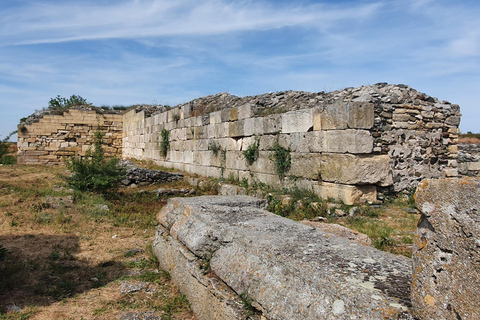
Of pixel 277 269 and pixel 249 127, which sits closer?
pixel 277 269

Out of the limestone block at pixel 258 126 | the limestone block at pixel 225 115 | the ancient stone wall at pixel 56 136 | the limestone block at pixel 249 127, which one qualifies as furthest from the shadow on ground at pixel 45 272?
the ancient stone wall at pixel 56 136

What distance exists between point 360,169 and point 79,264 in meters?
4.97

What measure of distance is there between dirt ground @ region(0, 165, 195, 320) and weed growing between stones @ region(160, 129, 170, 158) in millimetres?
7063

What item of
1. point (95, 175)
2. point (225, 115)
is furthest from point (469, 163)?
point (95, 175)

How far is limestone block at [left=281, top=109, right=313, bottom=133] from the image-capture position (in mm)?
7898

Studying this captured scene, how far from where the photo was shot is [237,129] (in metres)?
10.7

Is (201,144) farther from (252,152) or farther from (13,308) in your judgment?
(13,308)

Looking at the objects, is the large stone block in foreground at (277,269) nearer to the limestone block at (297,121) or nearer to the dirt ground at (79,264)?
the dirt ground at (79,264)

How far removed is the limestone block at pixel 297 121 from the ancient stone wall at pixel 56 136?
14.2 metres

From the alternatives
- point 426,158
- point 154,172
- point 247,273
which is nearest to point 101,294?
point 247,273

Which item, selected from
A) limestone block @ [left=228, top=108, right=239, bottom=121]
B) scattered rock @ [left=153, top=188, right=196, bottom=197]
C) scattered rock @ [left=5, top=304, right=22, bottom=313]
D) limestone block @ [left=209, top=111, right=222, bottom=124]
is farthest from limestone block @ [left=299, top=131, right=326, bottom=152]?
scattered rock @ [left=5, top=304, right=22, bottom=313]

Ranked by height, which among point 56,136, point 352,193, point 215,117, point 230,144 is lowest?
point 352,193

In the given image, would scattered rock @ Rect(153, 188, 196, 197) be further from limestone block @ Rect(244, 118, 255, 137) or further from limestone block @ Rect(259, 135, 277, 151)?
limestone block @ Rect(259, 135, 277, 151)

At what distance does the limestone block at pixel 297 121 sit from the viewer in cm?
790
